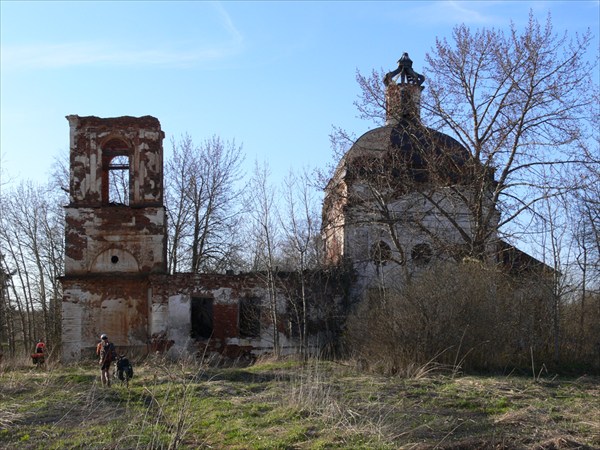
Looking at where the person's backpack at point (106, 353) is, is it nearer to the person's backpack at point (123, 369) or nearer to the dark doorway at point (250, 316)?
the person's backpack at point (123, 369)

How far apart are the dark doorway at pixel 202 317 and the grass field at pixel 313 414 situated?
9.88m

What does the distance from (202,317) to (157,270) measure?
2.57 meters

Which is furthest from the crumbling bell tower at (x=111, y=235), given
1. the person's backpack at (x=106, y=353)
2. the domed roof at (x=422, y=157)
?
the person's backpack at (x=106, y=353)

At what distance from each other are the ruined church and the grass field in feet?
28.2

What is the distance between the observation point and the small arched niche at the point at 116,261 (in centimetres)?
2495

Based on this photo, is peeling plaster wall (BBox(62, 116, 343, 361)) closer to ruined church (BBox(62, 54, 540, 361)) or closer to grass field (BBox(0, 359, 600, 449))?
ruined church (BBox(62, 54, 540, 361))

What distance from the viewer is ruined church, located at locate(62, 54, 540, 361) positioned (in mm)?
24109

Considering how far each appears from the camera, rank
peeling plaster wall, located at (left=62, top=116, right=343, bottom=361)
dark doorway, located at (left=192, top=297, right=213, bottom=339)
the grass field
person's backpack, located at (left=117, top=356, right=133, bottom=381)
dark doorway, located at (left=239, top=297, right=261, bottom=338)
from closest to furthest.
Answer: the grass field < person's backpack, located at (left=117, top=356, right=133, bottom=381) < peeling plaster wall, located at (left=62, top=116, right=343, bottom=361) < dark doorway, located at (left=239, top=297, right=261, bottom=338) < dark doorway, located at (left=192, top=297, right=213, bottom=339)

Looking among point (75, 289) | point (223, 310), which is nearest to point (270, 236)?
point (223, 310)

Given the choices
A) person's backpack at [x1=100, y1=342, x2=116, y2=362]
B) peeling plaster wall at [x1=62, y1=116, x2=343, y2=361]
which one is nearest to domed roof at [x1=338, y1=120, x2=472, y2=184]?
peeling plaster wall at [x1=62, y1=116, x2=343, y2=361]

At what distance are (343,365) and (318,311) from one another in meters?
7.60

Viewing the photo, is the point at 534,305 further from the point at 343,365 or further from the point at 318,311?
the point at 318,311

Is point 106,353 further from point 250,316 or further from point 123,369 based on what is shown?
point 250,316

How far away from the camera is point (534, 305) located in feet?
63.6
